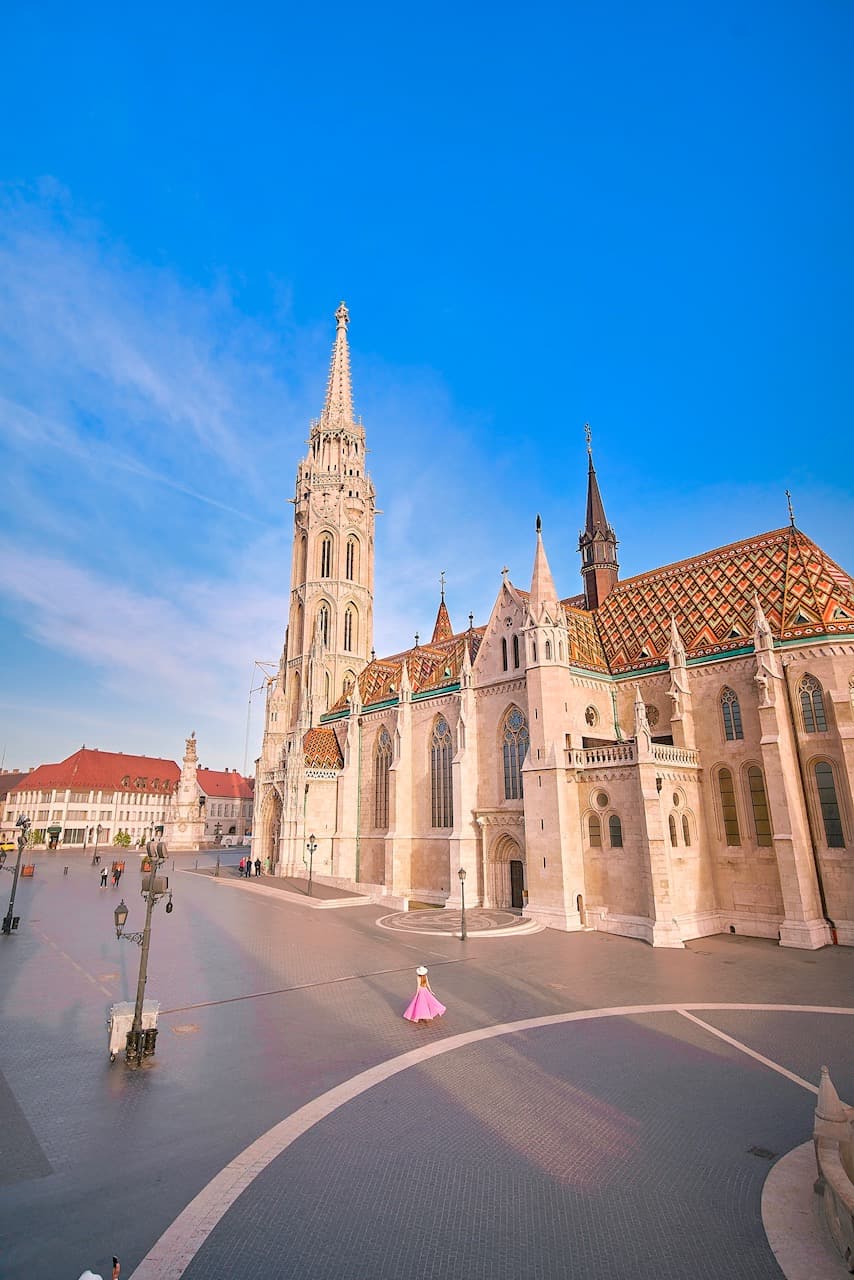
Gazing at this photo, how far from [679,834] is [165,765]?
92.6m

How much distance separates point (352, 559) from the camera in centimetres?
6050

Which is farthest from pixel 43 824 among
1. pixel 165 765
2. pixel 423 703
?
pixel 423 703

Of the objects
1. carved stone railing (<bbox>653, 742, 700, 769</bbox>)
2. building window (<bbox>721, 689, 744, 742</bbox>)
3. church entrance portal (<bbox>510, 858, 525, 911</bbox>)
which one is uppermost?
building window (<bbox>721, 689, 744, 742</bbox>)

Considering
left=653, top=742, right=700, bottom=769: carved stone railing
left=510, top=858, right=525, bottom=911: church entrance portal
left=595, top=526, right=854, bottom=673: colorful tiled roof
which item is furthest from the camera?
left=510, top=858, right=525, bottom=911: church entrance portal

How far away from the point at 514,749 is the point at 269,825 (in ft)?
84.9

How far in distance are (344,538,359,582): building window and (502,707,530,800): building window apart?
29462mm

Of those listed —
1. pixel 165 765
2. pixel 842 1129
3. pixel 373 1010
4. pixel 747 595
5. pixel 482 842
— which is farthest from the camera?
pixel 165 765

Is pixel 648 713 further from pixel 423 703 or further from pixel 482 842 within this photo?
pixel 423 703

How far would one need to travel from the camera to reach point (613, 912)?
27.4 metres

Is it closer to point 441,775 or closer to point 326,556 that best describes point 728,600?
point 441,775

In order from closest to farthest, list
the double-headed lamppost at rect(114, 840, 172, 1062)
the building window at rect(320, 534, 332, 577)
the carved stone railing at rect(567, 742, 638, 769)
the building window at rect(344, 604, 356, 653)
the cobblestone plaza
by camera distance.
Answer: the cobblestone plaza → the double-headed lamppost at rect(114, 840, 172, 1062) → the carved stone railing at rect(567, 742, 638, 769) → the building window at rect(344, 604, 356, 653) → the building window at rect(320, 534, 332, 577)

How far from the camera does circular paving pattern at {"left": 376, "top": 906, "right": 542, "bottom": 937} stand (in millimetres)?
26875

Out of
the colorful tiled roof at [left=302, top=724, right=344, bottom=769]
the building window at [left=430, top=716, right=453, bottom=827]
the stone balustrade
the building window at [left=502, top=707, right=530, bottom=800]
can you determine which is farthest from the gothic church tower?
the stone balustrade

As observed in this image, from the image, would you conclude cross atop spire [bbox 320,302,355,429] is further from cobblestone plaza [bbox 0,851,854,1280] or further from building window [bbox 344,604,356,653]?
cobblestone plaza [bbox 0,851,854,1280]
